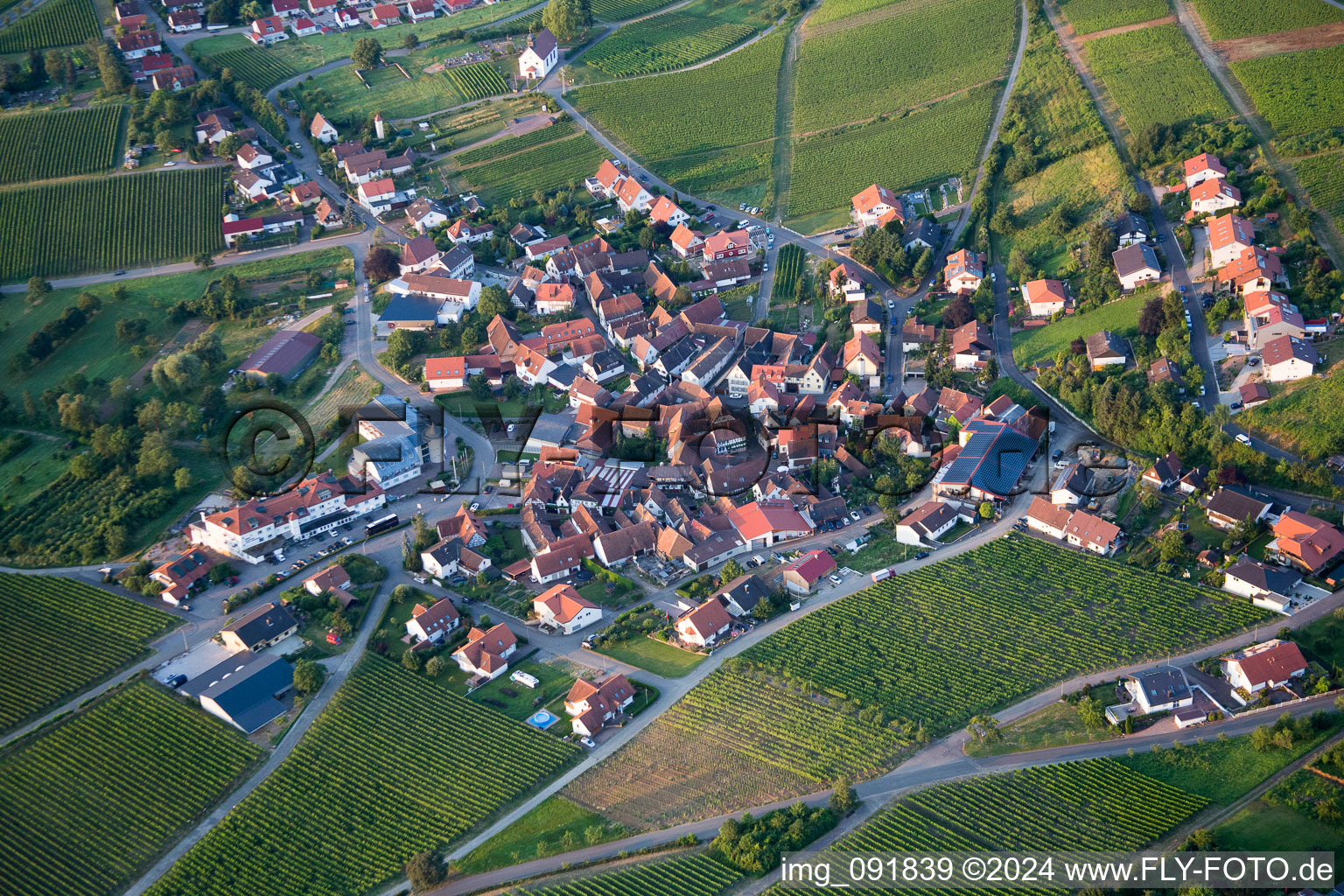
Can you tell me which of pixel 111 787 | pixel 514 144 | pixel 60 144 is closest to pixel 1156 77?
pixel 514 144

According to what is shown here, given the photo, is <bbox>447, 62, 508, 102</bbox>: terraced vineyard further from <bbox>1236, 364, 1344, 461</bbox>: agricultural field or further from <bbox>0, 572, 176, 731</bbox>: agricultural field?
<bbox>1236, 364, 1344, 461</bbox>: agricultural field

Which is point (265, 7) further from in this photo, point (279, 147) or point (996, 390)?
point (996, 390)


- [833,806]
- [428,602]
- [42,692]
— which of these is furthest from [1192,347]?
[42,692]

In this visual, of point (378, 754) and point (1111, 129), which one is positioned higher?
point (1111, 129)

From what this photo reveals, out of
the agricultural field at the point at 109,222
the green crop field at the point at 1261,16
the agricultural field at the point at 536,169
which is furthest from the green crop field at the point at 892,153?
the agricultural field at the point at 109,222

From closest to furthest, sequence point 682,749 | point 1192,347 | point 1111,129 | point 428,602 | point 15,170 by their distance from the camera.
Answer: point 682,749 < point 428,602 < point 1192,347 < point 1111,129 < point 15,170

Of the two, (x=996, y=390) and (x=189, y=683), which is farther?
(x=996, y=390)

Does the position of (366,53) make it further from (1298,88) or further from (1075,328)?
(1298,88)
